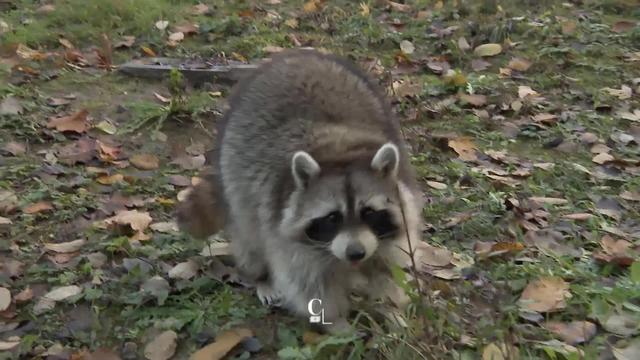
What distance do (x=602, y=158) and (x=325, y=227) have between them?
2.08 meters

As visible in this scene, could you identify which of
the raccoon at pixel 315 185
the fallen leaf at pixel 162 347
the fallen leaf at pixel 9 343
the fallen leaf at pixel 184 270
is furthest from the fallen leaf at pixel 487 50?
the fallen leaf at pixel 9 343

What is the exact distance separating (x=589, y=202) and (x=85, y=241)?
224cm

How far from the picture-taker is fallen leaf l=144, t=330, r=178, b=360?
3.00m

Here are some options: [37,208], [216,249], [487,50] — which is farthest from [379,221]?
[487,50]

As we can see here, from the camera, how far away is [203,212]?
12.1 feet

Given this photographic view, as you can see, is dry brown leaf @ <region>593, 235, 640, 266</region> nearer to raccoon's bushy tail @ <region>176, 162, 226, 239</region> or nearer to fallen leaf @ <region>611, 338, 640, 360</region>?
fallen leaf @ <region>611, 338, 640, 360</region>

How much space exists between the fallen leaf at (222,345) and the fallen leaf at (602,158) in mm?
2207

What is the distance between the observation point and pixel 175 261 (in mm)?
3604

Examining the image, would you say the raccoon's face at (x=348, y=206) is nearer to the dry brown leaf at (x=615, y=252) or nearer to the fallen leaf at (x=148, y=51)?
the dry brown leaf at (x=615, y=252)

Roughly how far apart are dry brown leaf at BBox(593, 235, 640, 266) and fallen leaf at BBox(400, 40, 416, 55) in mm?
2620

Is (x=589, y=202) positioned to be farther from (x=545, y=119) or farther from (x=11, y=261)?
(x=11, y=261)

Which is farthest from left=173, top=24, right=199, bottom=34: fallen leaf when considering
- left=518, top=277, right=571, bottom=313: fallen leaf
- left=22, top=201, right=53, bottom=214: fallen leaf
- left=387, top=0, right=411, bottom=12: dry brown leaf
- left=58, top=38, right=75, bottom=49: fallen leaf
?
left=518, top=277, right=571, bottom=313: fallen leaf

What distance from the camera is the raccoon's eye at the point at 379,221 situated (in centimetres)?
290

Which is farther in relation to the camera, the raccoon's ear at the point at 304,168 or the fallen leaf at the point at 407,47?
the fallen leaf at the point at 407,47
